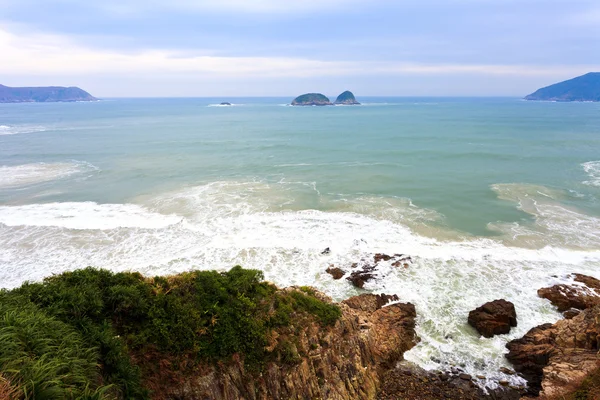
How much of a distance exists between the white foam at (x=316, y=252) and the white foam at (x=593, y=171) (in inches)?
771

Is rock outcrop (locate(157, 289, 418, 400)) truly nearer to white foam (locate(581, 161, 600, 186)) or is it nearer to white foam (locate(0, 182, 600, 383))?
white foam (locate(0, 182, 600, 383))

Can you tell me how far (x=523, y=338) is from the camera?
47.4ft

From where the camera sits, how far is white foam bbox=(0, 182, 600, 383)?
16328 millimetres

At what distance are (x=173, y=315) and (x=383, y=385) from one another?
27.0 ft

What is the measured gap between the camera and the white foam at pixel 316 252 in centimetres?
1633

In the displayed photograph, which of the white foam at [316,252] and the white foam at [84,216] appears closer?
the white foam at [316,252]

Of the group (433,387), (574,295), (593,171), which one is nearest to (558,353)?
(433,387)

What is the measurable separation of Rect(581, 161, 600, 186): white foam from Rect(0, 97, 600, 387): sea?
8.6 inches

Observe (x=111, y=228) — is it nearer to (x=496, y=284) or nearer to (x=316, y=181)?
(x=316, y=181)

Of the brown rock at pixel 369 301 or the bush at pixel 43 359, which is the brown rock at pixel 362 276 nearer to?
the brown rock at pixel 369 301

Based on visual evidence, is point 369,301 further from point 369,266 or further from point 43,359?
point 43,359

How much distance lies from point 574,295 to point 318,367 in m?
15.2

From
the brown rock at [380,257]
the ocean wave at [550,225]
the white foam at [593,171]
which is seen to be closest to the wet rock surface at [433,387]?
the brown rock at [380,257]

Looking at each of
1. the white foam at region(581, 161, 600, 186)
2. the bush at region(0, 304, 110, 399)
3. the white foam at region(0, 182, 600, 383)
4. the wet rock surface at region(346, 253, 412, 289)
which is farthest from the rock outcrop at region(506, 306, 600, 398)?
the white foam at region(581, 161, 600, 186)
